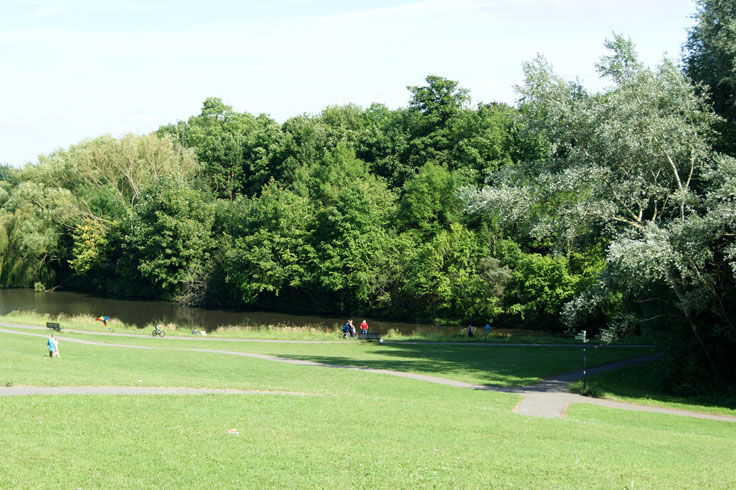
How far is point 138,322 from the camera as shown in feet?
202

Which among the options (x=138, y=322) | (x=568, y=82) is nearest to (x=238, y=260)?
(x=138, y=322)

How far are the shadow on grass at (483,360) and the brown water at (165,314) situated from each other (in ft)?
56.7

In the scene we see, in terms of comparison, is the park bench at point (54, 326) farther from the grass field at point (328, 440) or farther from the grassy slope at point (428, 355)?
the grass field at point (328, 440)

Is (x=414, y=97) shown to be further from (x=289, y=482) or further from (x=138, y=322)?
(x=289, y=482)

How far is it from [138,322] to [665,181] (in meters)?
49.0

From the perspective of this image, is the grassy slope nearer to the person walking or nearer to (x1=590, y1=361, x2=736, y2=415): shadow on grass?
the person walking

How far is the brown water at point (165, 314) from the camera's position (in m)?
61.7

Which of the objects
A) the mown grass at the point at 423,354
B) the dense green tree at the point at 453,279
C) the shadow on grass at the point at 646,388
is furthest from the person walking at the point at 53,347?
the dense green tree at the point at 453,279

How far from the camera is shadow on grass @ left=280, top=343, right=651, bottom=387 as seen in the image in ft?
101

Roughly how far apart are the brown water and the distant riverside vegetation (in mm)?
3017

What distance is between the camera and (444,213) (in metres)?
69.2

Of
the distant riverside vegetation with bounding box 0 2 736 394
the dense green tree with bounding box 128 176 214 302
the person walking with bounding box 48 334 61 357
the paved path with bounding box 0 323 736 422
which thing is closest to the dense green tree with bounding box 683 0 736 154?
the distant riverside vegetation with bounding box 0 2 736 394

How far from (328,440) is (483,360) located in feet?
74.1

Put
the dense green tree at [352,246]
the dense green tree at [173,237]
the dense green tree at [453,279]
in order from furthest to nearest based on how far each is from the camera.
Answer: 1. the dense green tree at [173,237]
2. the dense green tree at [352,246]
3. the dense green tree at [453,279]
